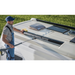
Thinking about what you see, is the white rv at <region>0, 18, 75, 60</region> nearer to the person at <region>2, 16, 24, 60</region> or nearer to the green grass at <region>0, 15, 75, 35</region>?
the person at <region>2, 16, 24, 60</region>

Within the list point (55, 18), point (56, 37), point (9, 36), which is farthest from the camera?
point (55, 18)

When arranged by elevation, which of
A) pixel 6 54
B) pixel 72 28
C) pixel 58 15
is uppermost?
pixel 58 15

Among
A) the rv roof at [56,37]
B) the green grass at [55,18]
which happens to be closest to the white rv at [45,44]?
the rv roof at [56,37]

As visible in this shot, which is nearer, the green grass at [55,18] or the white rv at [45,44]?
the white rv at [45,44]

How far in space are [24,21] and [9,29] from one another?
1.01 meters

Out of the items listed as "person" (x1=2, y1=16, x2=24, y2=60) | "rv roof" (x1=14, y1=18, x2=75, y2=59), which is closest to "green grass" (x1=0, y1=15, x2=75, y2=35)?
"rv roof" (x1=14, y1=18, x2=75, y2=59)

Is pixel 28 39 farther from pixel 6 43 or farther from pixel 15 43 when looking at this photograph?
pixel 6 43

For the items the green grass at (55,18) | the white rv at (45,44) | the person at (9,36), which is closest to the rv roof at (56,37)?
the white rv at (45,44)

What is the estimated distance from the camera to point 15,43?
7.94ft

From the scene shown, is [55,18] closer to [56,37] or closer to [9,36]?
[56,37]

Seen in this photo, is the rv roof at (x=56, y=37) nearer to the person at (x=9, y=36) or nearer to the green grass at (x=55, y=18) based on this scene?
the green grass at (x=55, y=18)

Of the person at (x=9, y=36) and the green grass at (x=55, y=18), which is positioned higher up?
the green grass at (x=55, y=18)

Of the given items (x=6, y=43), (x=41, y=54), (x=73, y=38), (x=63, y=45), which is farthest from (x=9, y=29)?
(x=73, y=38)

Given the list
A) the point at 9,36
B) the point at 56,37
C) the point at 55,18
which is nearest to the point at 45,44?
the point at 56,37
